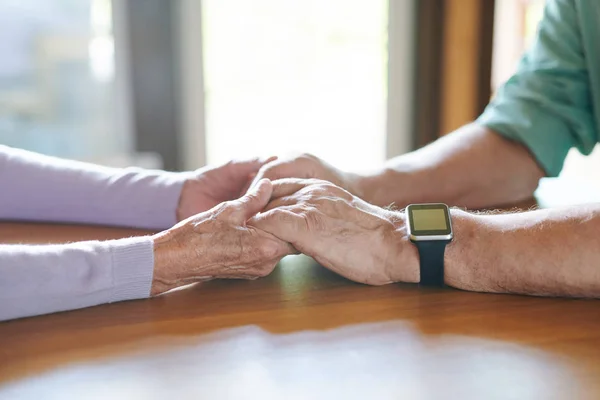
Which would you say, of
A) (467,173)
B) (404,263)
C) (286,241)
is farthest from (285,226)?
(467,173)

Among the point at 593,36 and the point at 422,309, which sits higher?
the point at 593,36

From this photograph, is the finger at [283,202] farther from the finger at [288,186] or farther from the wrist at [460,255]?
the wrist at [460,255]

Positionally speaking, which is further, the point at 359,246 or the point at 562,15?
the point at 562,15

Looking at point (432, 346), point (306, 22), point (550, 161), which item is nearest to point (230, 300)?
point (432, 346)

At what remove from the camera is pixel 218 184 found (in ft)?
3.79

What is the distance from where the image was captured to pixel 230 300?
81 centimetres

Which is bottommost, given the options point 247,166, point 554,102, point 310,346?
point 310,346

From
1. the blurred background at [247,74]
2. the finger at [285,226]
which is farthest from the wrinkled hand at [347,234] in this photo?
the blurred background at [247,74]

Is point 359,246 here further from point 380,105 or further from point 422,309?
point 380,105

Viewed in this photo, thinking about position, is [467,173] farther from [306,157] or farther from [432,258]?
[432,258]

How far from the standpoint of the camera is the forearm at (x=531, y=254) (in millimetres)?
798

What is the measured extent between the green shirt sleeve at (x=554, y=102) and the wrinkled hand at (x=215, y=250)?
64 centimetres

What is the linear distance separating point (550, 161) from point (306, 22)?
6.03ft

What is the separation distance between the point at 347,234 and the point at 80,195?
53 centimetres
